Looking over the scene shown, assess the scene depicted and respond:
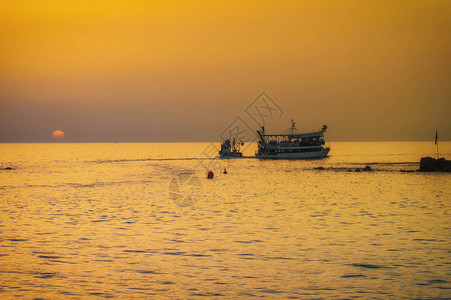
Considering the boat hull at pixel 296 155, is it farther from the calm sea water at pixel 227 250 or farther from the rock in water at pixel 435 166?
the calm sea water at pixel 227 250

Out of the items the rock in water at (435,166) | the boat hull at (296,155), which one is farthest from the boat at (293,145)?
the rock in water at (435,166)

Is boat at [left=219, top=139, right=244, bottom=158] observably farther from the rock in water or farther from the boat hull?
the rock in water

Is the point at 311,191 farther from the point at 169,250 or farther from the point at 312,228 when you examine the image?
the point at 169,250

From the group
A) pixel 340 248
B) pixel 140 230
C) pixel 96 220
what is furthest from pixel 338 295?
pixel 96 220

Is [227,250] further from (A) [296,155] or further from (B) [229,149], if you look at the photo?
(B) [229,149]

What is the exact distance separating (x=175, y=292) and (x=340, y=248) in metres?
9.49

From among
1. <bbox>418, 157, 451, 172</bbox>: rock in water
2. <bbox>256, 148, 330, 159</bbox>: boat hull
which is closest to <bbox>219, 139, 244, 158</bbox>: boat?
<bbox>256, 148, 330, 159</bbox>: boat hull

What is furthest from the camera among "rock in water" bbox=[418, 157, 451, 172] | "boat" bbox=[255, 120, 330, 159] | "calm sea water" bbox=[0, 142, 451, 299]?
"boat" bbox=[255, 120, 330, 159]

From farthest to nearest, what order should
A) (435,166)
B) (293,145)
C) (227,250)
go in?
(293,145)
(435,166)
(227,250)

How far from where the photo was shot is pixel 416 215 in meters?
31.7

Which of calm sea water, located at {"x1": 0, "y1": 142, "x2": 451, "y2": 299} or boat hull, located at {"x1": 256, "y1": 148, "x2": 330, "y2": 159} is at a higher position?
boat hull, located at {"x1": 256, "y1": 148, "x2": 330, "y2": 159}

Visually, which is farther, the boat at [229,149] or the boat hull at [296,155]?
the boat at [229,149]

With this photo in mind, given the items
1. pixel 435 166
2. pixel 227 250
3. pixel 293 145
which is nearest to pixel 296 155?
pixel 293 145

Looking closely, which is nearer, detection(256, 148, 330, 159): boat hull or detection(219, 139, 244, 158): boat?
detection(256, 148, 330, 159): boat hull
